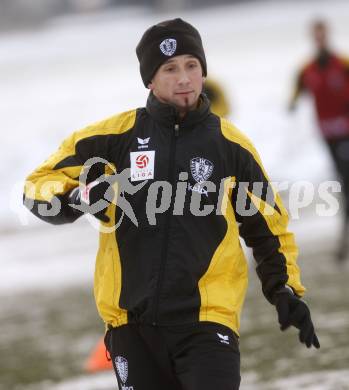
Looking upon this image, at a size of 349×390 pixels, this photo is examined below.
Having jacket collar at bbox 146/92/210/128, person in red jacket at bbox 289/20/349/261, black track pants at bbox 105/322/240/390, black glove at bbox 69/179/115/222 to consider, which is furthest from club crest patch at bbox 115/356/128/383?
person in red jacket at bbox 289/20/349/261

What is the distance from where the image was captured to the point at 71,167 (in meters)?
4.09

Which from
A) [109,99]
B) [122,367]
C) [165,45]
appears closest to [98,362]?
[122,367]

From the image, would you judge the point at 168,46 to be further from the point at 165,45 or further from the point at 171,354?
the point at 171,354

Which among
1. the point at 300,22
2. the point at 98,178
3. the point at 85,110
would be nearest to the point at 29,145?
the point at 85,110

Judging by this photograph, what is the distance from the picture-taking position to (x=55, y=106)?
80.6ft

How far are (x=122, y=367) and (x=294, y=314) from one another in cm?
65

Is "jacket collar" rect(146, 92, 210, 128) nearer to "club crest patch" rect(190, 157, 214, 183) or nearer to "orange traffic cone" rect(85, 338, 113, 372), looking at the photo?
"club crest patch" rect(190, 157, 214, 183)

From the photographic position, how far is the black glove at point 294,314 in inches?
156

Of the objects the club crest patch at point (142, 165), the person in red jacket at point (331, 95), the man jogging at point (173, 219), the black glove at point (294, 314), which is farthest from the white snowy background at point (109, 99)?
the club crest patch at point (142, 165)

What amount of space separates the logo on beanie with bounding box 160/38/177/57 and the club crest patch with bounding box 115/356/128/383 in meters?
1.12

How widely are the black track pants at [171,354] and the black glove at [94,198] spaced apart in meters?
0.43

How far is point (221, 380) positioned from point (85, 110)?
20.6 meters

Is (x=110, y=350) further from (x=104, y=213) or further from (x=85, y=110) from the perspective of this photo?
(x=85, y=110)

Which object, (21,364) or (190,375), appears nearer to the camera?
(190,375)
